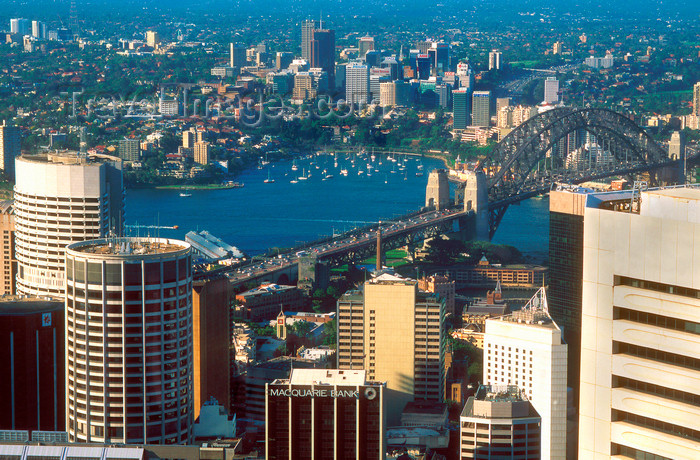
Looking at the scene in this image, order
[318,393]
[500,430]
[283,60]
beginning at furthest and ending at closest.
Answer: [283,60] < [500,430] < [318,393]

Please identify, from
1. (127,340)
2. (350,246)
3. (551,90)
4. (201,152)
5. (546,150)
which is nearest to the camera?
(127,340)

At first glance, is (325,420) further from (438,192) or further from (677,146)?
(677,146)

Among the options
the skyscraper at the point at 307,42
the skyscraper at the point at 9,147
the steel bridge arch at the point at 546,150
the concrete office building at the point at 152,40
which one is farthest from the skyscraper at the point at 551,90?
the skyscraper at the point at 9,147

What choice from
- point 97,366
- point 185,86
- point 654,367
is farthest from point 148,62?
point 654,367

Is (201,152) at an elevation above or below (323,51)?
below

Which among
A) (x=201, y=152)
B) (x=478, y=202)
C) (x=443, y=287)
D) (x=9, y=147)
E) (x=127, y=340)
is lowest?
(x=443, y=287)

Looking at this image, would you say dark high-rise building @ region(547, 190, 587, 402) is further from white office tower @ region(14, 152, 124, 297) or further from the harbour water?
the harbour water

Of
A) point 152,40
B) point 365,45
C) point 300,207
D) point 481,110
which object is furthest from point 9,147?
point 365,45

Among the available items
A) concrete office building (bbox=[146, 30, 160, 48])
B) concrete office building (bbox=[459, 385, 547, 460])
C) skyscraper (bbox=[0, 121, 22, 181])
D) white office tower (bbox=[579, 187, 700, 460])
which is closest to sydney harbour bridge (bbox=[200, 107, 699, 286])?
skyscraper (bbox=[0, 121, 22, 181])
